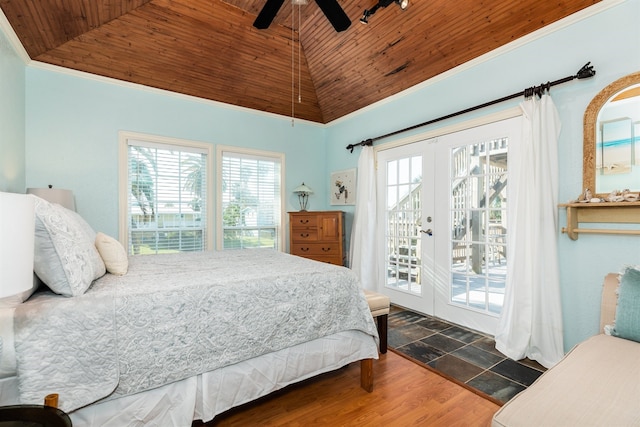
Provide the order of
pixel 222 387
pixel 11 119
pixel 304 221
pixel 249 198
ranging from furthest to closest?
pixel 249 198, pixel 304 221, pixel 11 119, pixel 222 387

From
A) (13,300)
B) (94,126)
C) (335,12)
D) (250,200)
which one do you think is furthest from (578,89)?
(94,126)

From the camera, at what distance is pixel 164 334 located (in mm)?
1316

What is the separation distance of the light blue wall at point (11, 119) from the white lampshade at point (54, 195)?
18 centimetres

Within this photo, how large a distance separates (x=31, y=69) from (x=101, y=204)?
151 centimetres

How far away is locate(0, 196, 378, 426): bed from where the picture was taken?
3.67 ft

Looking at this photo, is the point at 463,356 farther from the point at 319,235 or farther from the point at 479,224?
the point at 319,235

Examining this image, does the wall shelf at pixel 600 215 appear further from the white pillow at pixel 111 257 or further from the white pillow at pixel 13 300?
the white pillow at pixel 13 300

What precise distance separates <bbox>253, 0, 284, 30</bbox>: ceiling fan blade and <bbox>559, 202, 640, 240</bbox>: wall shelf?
267 cm

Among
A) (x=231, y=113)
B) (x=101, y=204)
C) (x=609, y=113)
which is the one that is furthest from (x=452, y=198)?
(x=101, y=204)

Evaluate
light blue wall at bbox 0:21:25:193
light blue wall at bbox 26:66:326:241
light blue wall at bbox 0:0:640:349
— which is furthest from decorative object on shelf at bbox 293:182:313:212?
light blue wall at bbox 0:21:25:193

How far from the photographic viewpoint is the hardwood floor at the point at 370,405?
164cm

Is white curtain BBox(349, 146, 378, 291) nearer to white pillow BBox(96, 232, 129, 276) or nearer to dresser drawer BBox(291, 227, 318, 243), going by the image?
dresser drawer BBox(291, 227, 318, 243)

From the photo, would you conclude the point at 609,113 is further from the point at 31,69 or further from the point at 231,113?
the point at 31,69

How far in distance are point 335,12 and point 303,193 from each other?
2775mm
